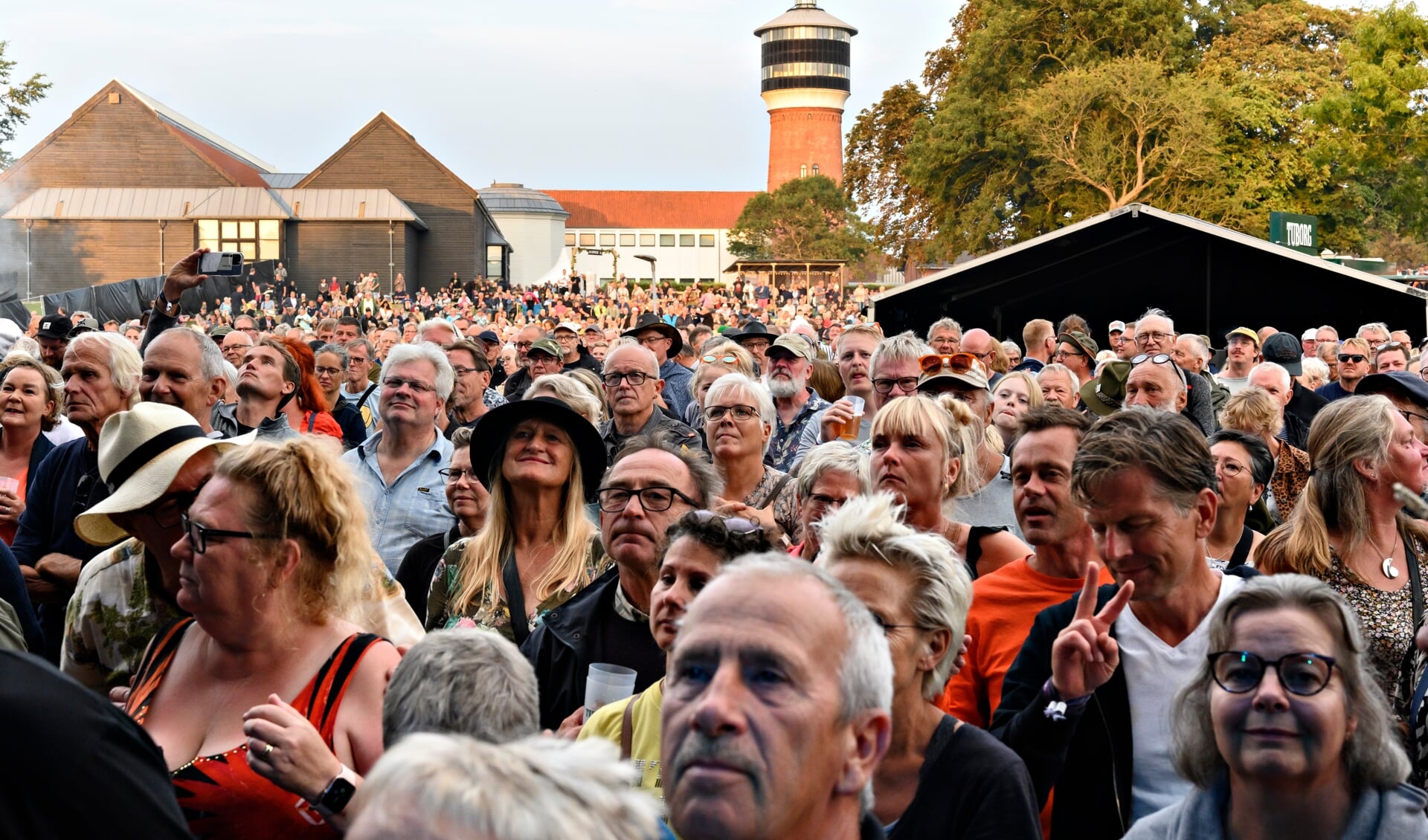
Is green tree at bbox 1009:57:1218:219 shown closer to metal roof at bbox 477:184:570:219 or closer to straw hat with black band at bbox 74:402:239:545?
straw hat with black band at bbox 74:402:239:545

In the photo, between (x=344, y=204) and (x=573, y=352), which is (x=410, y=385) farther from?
(x=344, y=204)

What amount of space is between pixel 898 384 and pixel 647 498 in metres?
3.40

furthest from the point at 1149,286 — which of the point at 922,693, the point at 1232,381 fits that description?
the point at 922,693

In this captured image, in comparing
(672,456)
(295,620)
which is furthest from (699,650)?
(672,456)

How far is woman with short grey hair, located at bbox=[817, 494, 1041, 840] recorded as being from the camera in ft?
9.41

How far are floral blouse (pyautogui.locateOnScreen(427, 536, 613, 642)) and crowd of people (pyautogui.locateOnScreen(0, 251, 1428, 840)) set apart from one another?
0.05ft

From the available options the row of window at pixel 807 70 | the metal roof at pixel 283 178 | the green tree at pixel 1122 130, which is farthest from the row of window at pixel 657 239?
the green tree at pixel 1122 130

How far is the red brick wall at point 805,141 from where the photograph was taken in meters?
102

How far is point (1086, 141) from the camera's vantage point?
39.3 m

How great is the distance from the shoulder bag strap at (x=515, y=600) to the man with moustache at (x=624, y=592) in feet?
0.77

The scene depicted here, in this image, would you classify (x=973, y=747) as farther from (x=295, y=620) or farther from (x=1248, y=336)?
(x=1248, y=336)

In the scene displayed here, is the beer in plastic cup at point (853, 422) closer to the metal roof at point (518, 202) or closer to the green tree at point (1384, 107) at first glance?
the green tree at point (1384, 107)

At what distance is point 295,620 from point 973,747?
1532 millimetres

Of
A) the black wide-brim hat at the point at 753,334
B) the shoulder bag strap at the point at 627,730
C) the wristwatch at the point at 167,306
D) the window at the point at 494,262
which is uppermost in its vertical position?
the window at the point at 494,262
